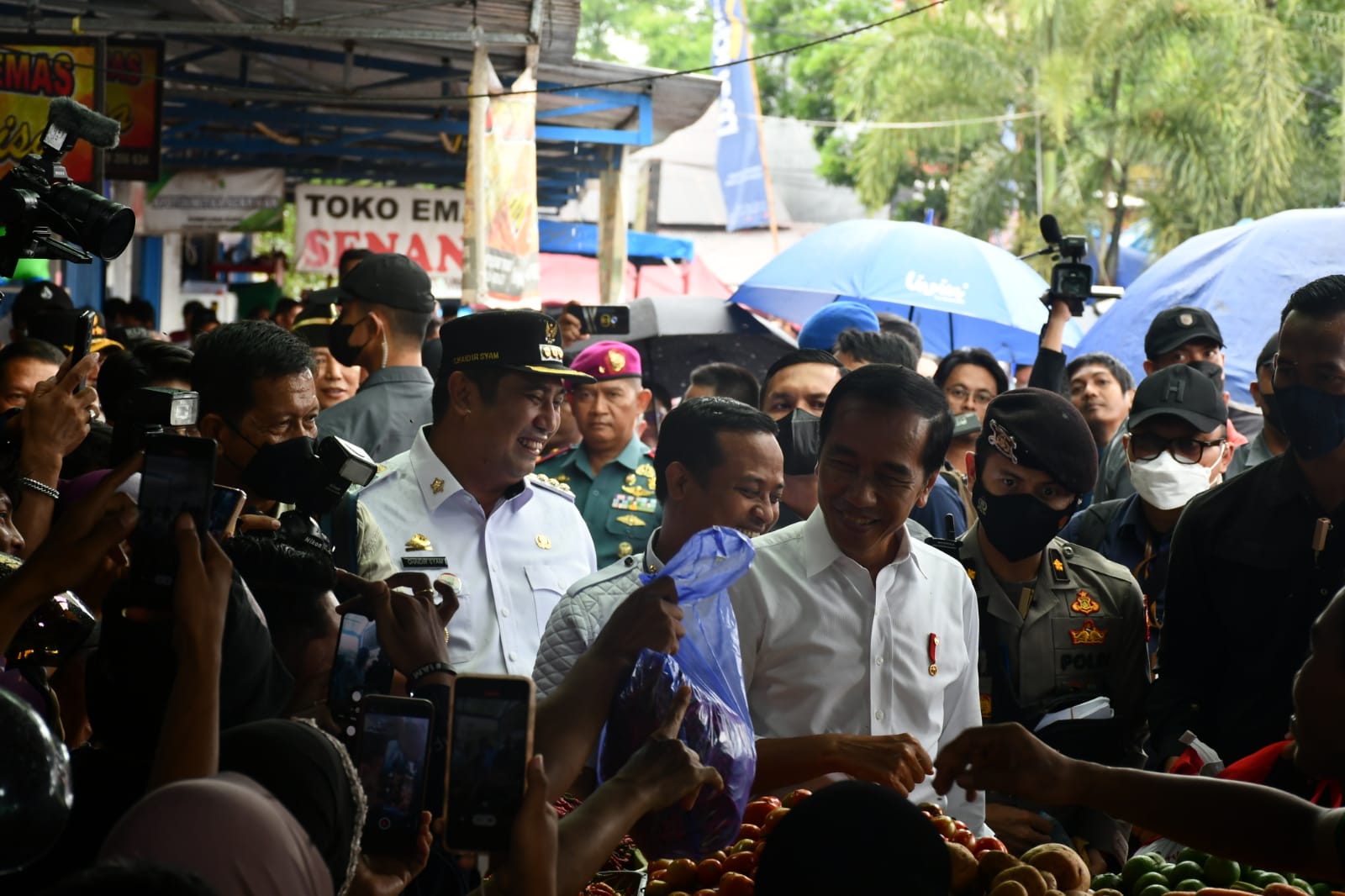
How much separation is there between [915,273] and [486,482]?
22.7 ft

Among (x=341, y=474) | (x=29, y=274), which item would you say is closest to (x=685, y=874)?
(x=341, y=474)

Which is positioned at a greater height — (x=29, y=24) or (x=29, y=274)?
(x=29, y=24)

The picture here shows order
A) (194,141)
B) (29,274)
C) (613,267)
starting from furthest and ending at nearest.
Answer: (194,141)
(613,267)
(29,274)

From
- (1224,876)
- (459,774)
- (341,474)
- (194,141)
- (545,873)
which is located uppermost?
(194,141)

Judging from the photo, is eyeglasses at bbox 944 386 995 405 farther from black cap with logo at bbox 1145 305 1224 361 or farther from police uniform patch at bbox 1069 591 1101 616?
police uniform patch at bbox 1069 591 1101 616

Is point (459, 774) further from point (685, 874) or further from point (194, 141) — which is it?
point (194, 141)

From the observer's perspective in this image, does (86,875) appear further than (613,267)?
No

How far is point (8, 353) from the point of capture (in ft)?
18.4

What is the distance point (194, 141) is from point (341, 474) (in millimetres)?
12615

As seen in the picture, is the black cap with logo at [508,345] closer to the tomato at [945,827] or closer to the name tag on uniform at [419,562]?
the name tag on uniform at [419,562]

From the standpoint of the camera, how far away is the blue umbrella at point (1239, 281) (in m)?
8.13

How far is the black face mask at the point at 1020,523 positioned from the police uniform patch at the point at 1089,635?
0.78 feet

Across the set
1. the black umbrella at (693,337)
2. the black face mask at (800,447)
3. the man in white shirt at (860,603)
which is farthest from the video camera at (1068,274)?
the black umbrella at (693,337)

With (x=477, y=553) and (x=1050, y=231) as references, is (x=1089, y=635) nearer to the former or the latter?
(x=477, y=553)
